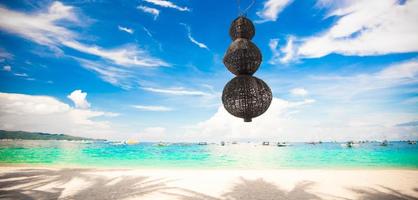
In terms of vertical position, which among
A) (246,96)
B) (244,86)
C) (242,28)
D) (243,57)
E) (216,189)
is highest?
(242,28)

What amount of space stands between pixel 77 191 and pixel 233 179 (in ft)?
28.2

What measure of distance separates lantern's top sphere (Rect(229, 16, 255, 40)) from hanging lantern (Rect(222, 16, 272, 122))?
4.7 inches

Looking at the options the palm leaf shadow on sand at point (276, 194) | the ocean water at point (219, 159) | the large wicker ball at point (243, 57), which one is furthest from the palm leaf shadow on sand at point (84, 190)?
the ocean water at point (219, 159)

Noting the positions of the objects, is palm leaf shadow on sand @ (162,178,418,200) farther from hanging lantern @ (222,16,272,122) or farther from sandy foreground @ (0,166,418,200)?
hanging lantern @ (222,16,272,122)

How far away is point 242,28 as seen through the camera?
2.84 meters

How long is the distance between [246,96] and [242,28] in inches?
32.8

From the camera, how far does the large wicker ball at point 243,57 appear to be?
2.61 m

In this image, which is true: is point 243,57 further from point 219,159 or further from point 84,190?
point 219,159

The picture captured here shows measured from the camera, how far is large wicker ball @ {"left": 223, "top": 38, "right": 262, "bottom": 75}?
8.57 feet

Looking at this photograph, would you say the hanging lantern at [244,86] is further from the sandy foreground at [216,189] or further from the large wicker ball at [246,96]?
the sandy foreground at [216,189]

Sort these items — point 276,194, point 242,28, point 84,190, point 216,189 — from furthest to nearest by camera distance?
point 216,189, point 84,190, point 276,194, point 242,28

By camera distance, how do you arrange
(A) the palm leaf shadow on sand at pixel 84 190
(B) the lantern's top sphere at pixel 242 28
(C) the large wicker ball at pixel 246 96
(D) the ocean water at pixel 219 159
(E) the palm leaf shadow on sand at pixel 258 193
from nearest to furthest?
(C) the large wicker ball at pixel 246 96
(B) the lantern's top sphere at pixel 242 28
(A) the palm leaf shadow on sand at pixel 84 190
(E) the palm leaf shadow on sand at pixel 258 193
(D) the ocean water at pixel 219 159

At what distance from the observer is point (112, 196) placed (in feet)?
35.3

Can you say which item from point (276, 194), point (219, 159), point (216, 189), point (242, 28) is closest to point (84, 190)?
point (216, 189)
